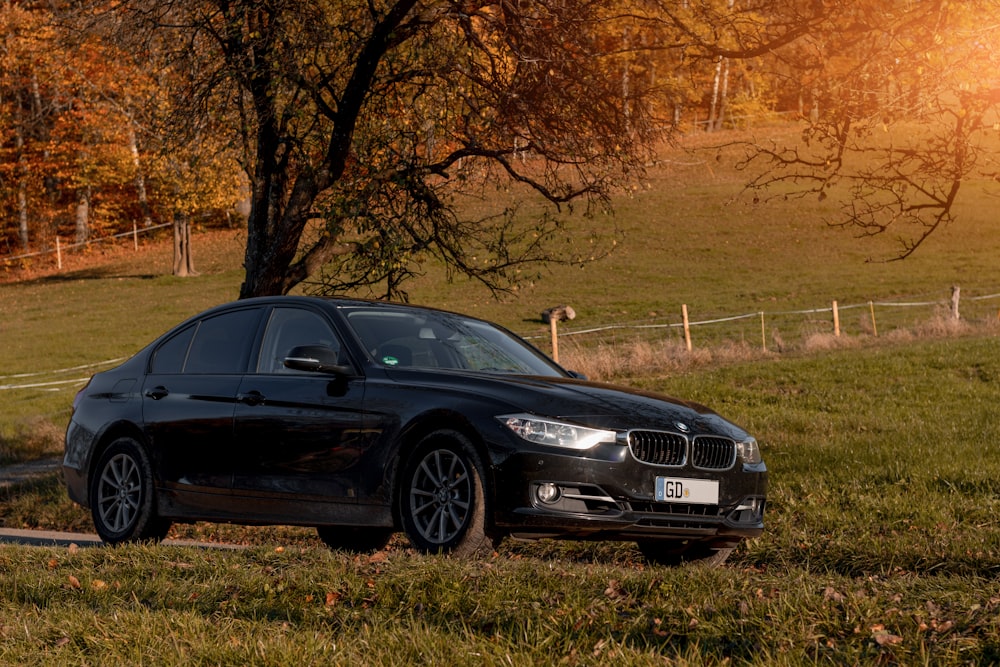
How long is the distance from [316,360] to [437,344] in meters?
0.88

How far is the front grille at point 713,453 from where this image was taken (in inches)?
297

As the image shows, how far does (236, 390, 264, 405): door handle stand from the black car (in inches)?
0.4

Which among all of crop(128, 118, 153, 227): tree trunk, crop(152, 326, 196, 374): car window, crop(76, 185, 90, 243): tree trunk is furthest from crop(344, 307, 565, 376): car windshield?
crop(76, 185, 90, 243): tree trunk

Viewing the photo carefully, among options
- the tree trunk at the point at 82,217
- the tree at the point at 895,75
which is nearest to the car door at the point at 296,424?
the tree at the point at 895,75

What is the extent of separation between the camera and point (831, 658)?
4.70m

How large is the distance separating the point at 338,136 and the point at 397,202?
0.98 m

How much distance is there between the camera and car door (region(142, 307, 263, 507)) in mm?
8773

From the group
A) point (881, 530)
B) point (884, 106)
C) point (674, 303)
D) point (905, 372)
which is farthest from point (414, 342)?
point (674, 303)

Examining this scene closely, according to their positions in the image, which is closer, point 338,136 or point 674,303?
point 338,136

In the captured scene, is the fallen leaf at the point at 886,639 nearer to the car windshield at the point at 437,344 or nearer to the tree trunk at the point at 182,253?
the car windshield at the point at 437,344

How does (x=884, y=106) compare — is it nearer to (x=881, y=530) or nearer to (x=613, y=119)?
(x=881, y=530)

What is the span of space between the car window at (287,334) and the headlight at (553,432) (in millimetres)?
1929

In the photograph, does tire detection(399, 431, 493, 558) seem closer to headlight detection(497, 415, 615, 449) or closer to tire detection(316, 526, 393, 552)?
headlight detection(497, 415, 615, 449)

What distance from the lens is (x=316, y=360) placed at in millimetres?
8031
